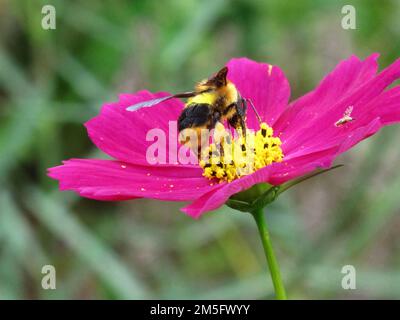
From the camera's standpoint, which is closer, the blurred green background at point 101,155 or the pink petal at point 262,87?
the pink petal at point 262,87

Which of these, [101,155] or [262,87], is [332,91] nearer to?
[262,87]

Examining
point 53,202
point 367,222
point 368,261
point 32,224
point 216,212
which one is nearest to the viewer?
point 367,222

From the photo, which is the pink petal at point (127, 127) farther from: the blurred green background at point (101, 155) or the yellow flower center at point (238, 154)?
the blurred green background at point (101, 155)

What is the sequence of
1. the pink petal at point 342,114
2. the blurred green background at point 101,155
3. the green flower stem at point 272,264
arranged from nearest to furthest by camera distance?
the green flower stem at point 272,264, the pink petal at point 342,114, the blurred green background at point 101,155

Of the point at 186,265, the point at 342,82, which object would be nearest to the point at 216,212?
the point at 186,265

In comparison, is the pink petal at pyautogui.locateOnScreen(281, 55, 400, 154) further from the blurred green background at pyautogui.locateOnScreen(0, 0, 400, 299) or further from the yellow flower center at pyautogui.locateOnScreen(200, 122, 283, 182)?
the blurred green background at pyautogui.locateOnScreen(0, 0, 400, 299)

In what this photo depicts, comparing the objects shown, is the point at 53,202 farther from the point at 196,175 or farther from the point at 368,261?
the point at 368,261

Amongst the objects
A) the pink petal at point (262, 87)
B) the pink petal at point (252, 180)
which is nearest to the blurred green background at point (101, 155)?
the pink petal at point (262, 87)
